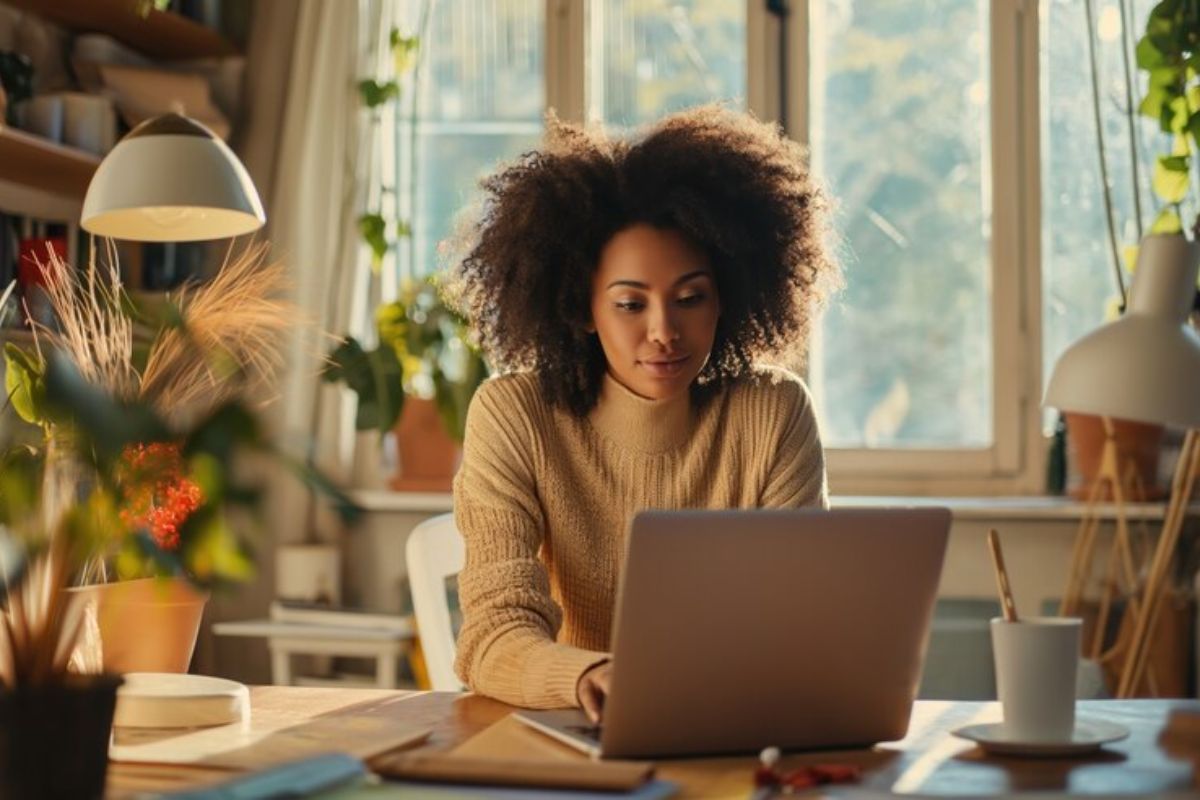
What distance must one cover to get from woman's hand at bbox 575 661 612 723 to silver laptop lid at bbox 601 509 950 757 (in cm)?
16

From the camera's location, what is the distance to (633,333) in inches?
79.4

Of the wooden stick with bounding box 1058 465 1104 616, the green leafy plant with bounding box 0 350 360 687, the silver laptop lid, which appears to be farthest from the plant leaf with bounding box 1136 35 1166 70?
the green leafy plant with bounding box 0 350 360 687

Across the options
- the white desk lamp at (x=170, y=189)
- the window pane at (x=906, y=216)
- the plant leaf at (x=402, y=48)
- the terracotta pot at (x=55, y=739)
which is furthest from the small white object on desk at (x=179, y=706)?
the plant leaf at (x=402, y=48)

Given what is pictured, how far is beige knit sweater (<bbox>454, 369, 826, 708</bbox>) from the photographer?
78.8 inches

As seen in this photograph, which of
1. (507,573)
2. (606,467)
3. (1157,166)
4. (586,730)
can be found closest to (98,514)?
Answer: (586,730)

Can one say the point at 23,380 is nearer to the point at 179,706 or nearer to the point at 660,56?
the point at 179,706

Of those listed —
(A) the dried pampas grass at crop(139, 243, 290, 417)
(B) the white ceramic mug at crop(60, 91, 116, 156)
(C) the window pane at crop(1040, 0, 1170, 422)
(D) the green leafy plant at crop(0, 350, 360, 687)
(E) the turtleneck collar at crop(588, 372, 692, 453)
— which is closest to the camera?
(D) the green leafy plant at crop(0, 350, 360, 687)

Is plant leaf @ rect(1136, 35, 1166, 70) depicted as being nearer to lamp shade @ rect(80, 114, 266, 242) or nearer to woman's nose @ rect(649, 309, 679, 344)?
woman's nose @ rect(649, 309, 679, 344)

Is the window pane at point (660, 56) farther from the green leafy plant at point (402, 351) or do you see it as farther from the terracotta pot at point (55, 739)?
the terracotta pot at point (55, 739)

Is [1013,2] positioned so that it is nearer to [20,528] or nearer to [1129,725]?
[1129,725]

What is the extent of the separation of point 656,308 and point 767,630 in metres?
0.75

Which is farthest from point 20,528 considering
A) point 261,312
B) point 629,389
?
point 629,389

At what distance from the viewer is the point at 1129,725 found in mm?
1499

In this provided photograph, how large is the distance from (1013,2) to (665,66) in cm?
76
